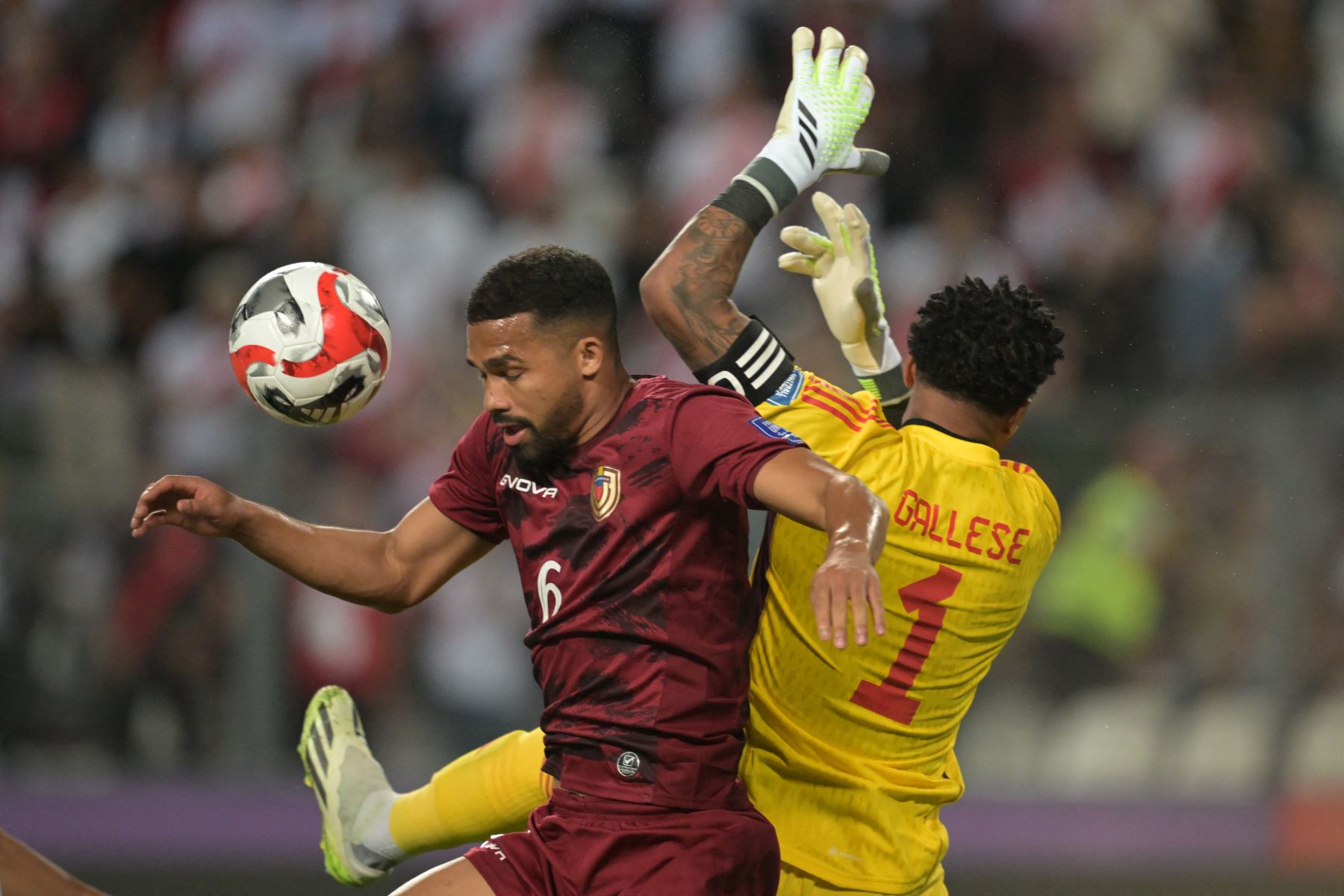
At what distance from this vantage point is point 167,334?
9969 millimetres

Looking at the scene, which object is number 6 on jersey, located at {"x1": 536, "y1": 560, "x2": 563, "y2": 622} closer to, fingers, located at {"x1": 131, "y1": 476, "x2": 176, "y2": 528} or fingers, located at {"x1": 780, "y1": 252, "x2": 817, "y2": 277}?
fingers, located at {"x1": 131, "y1": 476, "x2": 176, "y2": 528}

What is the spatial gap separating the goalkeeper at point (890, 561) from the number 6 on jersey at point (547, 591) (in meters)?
0.59

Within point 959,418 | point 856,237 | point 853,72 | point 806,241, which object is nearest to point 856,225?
point 856,237

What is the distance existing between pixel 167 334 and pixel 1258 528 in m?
5.96

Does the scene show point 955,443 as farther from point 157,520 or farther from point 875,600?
point 157,520

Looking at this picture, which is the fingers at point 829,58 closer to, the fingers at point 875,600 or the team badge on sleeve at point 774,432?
the team badge on sleeve at point 774,432

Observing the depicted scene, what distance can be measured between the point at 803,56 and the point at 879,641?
1.57 metres

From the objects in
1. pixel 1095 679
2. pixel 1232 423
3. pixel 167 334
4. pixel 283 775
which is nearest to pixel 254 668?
pixel 283 775

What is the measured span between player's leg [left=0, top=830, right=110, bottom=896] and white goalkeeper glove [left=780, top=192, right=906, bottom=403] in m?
2.38

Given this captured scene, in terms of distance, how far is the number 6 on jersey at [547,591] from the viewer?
379 centimetres

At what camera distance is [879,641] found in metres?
4.09

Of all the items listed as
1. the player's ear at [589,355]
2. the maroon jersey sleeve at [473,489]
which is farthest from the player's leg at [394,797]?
the player's ear at [589,355]

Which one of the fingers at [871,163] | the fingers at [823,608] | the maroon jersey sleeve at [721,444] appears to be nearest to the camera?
the fingers at [823,608]

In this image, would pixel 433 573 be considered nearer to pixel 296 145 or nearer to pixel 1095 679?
pixel 1095 679
